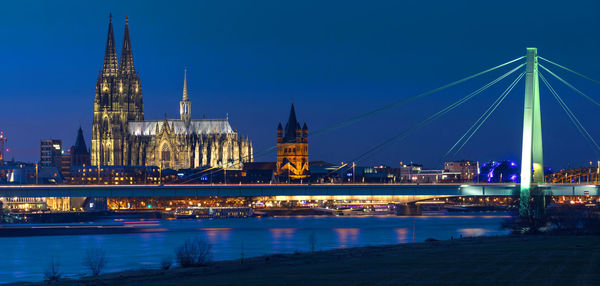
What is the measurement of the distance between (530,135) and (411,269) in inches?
1492

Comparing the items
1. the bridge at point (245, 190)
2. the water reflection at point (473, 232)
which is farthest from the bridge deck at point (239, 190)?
the water reflection at point (473, 232)

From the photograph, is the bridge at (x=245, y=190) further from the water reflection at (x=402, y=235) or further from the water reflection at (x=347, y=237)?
the water reflection at (x=402, y=235)

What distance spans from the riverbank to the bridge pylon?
19521 millimetres

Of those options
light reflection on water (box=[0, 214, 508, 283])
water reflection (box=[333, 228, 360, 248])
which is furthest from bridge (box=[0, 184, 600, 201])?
water reflection (box=[333, 228, 360, 248])

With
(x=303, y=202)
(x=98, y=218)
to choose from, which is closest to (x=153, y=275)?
(x=98, y=218)

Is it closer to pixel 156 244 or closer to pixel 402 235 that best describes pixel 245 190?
pixel 402 235

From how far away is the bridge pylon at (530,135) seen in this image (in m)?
78.5

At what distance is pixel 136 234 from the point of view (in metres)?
101

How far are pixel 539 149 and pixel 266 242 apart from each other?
22.6 meters

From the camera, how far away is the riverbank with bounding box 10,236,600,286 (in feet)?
125

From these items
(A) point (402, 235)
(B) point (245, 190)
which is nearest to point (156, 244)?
(A) point (402, 235)

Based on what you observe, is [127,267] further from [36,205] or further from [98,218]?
[36,205]

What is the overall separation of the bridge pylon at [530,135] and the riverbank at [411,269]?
64.0ft

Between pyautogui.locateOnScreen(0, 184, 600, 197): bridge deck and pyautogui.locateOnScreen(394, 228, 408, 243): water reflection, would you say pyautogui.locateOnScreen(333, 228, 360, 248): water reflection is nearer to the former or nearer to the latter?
pyautogui.locateOnScreen(394, 228, 408, 243): water reflection
